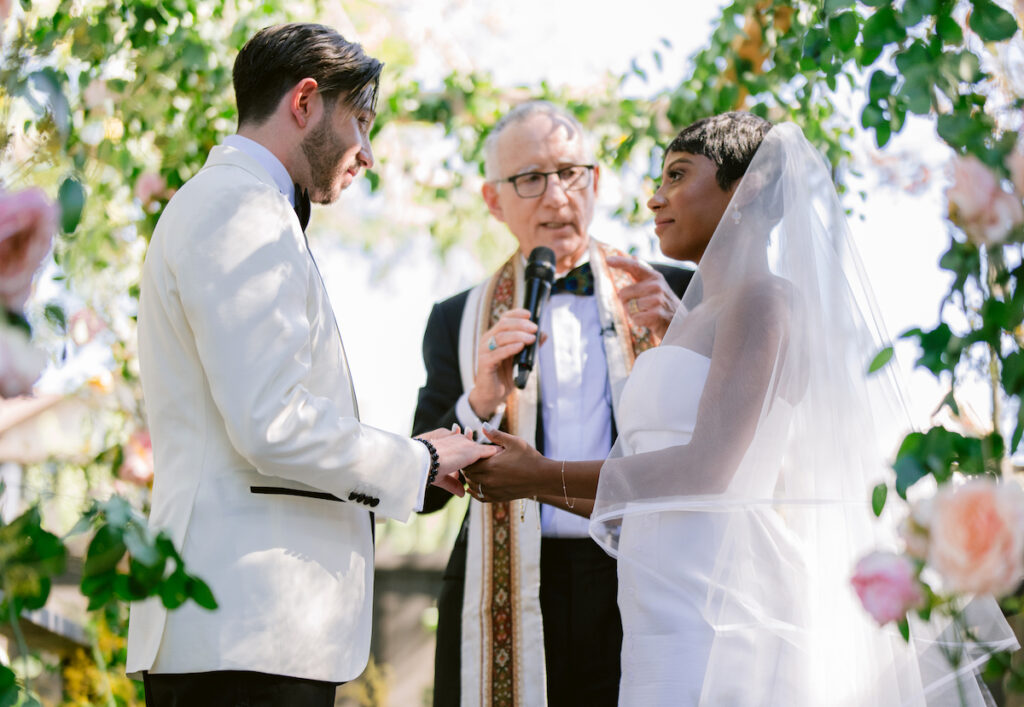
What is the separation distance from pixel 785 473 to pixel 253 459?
1.11 m

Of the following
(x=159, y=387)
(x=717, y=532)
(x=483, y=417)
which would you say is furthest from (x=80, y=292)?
(x=717, y=532)

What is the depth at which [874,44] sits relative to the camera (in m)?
1.82

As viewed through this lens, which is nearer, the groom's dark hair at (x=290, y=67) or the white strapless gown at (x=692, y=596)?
the white strapless gown at (x=692, y=596)

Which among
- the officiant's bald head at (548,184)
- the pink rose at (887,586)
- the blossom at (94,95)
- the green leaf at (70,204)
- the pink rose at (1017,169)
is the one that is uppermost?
the blossom at (94,95)

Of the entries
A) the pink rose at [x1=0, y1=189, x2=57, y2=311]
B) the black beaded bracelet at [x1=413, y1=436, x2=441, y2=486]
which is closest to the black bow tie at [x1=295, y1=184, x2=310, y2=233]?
the black beaded bracelet at [x1=413, y1=436, x2=441, y2=486]

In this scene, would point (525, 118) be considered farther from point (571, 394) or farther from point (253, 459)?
point (253, 459)

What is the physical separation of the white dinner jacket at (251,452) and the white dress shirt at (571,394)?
0.98 meters

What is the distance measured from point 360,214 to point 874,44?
866 cm

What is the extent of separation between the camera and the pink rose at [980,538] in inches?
57.3

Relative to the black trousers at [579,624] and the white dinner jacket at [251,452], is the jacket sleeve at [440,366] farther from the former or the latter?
the white dinner jacket at [251,452]

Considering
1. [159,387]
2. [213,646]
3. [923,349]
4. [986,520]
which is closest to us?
[986,520]

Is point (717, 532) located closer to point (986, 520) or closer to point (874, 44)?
point (986, 520)

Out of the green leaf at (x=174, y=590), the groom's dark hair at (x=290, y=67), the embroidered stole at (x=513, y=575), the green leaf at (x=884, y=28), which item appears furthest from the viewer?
the embroidered stole at (x=513, y=575)

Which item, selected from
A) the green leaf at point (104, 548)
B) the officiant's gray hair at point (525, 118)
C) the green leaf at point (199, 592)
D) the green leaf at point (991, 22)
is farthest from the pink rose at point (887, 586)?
the officiant's gray hair at point (525, 118)
